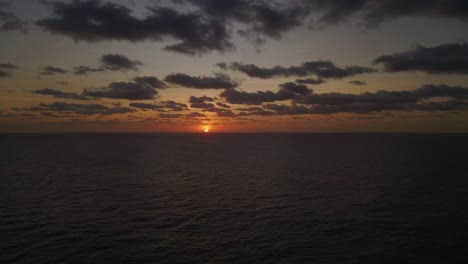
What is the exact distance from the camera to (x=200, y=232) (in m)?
39.1

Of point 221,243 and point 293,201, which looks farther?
point 293,201

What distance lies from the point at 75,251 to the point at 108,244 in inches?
130

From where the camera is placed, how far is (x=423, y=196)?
57.8 metres

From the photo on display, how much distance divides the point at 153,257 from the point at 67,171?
7178cm

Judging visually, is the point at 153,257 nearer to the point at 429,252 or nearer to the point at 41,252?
the point at 41,252

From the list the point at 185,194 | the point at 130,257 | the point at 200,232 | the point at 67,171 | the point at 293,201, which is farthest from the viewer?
→ the point at 67,171

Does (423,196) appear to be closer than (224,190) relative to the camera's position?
Yes

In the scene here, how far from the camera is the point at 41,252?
3291 cm

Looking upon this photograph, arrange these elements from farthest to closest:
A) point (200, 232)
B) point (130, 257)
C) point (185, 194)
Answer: point (185, 194) → point (200, 232) → point (130, 257)

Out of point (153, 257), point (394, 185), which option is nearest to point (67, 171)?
point (153, 257)

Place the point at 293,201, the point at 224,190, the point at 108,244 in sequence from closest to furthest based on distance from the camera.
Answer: the point at 108,244, the point at 293,201, the point at 224,190

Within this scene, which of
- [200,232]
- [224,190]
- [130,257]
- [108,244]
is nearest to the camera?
[130,257]

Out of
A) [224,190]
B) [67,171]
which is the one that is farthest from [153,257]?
[67,171]

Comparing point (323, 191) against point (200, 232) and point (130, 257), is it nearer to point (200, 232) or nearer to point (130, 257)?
point (200, 232)
